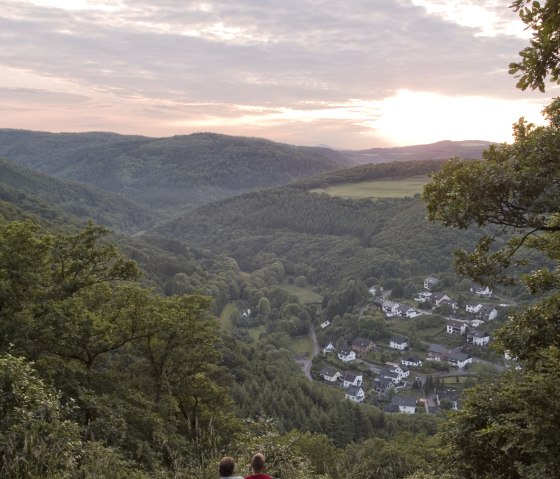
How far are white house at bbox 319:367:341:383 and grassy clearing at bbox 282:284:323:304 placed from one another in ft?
158

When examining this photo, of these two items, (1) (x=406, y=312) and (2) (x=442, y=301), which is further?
(2) (x=442, y=301)

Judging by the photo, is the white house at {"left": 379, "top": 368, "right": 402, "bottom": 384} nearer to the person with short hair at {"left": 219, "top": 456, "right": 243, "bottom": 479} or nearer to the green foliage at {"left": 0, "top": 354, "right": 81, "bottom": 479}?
the green foliage at {"left": 0, "top": 354, "right": 81, "bottom": 479}

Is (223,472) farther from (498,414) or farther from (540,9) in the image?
(540,9)

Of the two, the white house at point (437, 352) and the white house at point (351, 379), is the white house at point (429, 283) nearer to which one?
the white house at point (437, 352)

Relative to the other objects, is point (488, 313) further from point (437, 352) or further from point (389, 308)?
point (437, 352)

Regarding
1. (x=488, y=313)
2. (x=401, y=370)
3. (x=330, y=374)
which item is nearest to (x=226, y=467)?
(x=330, y=374)

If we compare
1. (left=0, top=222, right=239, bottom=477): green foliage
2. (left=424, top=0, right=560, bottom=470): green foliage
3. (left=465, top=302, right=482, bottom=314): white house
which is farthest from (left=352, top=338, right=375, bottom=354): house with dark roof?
(left=424, top=0, right=560, bottom=470): green foliage

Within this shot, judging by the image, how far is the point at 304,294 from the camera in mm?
141375

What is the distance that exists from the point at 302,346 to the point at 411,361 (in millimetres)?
25919

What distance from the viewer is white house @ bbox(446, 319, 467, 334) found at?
96438 millimetres

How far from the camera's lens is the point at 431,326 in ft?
339

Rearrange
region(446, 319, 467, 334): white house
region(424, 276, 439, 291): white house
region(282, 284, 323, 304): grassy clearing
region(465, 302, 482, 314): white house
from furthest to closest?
region(282, 284, 323, 304): grassy clearing
region(424, 276, 439, 291): white house
region(465, 302, 482, 314): white house
region(446, 319, 467, 334): white house

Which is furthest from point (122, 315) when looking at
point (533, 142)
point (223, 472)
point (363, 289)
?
point (363, 289)

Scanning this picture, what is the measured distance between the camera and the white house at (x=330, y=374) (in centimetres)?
8200
